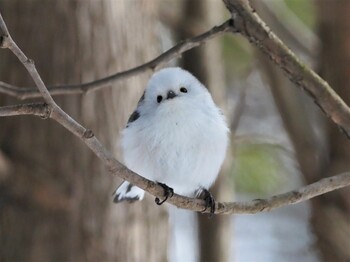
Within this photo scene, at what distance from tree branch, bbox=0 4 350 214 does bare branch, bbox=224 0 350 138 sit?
177 mm

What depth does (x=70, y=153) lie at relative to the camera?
8.74 ft

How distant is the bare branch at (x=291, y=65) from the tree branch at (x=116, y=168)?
177 mm

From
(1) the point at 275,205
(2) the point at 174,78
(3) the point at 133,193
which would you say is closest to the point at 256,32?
(2) the point at 174,78

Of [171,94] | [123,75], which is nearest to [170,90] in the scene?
[171,94]

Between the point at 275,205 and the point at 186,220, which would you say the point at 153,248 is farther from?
the point at 186,220

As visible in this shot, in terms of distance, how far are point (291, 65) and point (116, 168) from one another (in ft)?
1.83

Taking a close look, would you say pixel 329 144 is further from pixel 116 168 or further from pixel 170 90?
pixel 116 168

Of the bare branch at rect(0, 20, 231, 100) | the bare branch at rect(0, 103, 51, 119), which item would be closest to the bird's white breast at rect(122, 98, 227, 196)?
the bare branch at rect(0, 20, 231, 100)

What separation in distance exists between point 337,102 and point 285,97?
100 cm

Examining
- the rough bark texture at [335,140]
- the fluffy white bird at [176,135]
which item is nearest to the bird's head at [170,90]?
the fluffy white bird at [176,135]

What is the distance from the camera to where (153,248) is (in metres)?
2.74

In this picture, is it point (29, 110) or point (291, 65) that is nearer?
point (29, 110)

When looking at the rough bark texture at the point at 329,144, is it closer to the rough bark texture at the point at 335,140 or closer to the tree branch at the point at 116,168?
the rough bark texture at the point at 335,140

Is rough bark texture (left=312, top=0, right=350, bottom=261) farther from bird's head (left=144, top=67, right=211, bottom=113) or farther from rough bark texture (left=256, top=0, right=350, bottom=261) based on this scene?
bird's head (left=144, top=67, right=211, bottom=113)
